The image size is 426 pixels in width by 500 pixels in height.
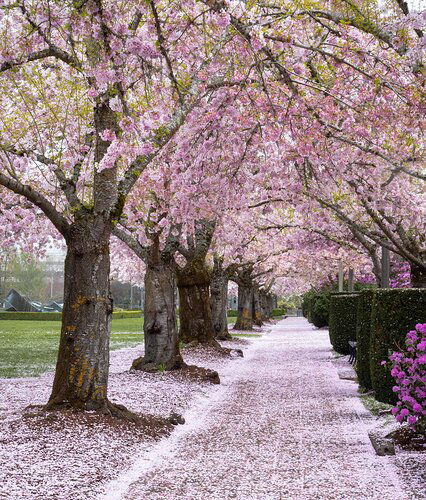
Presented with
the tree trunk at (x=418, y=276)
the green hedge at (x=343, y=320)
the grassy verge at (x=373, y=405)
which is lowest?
the grassy verge at (x=373, y=405)

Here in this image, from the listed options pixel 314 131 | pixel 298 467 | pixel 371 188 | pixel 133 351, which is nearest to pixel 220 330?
pixel 133 351

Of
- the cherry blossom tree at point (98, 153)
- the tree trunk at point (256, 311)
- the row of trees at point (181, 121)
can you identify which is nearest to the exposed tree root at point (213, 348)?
the row of trees at point (181, 121)

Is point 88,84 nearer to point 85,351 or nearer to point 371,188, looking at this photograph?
point 85,351

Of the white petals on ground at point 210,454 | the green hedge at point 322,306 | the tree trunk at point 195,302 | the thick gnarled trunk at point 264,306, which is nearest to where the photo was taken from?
the white petals on ground at point 210,454

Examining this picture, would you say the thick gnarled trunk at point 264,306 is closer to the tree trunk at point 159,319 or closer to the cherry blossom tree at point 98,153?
the tree trunk at point 159,319

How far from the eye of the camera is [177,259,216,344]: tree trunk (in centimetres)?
1928

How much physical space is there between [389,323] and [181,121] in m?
3.92

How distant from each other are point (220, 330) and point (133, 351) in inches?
257

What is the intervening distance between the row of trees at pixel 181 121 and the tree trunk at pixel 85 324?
17 mm

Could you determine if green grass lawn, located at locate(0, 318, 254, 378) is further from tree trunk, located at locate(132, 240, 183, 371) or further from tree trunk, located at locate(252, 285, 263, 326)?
tree trunk, located at locate(252, 285, 263, 326)

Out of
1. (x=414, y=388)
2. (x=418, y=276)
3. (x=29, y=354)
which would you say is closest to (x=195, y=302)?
(x=29, y=354)

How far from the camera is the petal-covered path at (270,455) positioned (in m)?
5.54

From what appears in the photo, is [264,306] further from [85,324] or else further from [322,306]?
[85,324]

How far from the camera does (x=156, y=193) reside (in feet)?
44.7
